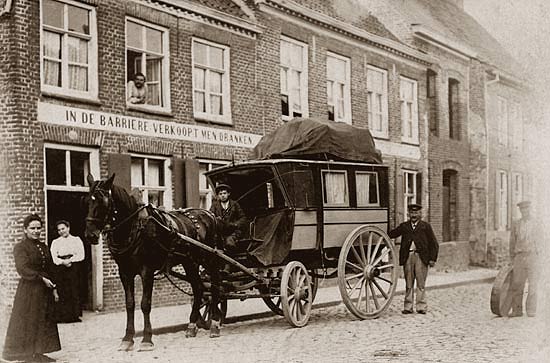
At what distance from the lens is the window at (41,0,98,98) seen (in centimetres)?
1133

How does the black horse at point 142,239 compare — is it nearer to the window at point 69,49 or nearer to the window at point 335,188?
the window at point 335,188

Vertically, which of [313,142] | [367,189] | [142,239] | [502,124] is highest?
[502,124]

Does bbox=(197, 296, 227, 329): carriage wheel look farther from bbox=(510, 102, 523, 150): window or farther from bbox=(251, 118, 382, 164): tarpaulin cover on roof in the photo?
bbox=(510, 102, 523, 150): window

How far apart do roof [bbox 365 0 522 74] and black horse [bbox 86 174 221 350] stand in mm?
12846

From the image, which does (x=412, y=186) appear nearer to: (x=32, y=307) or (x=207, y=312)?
(x=207, y=312)

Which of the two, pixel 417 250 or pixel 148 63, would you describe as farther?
pixel 148 63

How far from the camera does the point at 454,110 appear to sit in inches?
831

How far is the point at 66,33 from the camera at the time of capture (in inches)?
456

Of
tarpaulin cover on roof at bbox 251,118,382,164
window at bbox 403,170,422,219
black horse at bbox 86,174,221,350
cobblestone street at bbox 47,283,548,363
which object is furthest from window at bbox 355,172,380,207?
window at bbox 403,170,422,219

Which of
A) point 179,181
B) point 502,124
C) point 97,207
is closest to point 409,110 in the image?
point 502,124

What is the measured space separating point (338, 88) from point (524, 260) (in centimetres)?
914

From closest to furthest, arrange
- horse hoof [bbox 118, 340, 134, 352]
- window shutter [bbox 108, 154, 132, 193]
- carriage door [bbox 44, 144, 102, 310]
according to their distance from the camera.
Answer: horse hoof [bbox 118, 340, 134, 352] → carriage door [bbox 44, 144, 102, 310] → window shutter [bbox 108, 154, 132, 193]

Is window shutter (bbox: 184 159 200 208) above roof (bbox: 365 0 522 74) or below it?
below

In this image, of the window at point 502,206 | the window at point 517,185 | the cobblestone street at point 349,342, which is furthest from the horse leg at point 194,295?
the window at point 502,206
